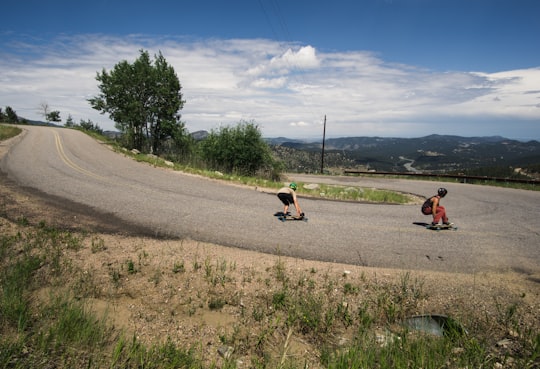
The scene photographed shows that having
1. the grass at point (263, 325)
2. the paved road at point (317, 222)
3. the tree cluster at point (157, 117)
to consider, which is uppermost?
the tree cluster at point (157, 117)

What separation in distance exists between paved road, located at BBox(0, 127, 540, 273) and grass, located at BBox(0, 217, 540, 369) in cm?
128

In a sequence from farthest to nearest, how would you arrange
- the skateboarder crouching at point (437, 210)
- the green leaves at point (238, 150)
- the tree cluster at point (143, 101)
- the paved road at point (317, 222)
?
the tree cluster at point (143, 101) < the green leaves at point (238, 150) < the skateboarder crouching at point (437, 210) < the paved road at point (317, 222)

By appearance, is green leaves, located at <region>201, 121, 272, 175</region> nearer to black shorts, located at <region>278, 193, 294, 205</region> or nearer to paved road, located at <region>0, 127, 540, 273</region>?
paved road, located at <region>0, 127, 540, 273</region>

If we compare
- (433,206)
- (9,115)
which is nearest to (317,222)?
(433,206)

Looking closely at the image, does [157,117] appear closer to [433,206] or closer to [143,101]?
[143,101]

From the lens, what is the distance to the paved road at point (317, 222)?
669 centimetres

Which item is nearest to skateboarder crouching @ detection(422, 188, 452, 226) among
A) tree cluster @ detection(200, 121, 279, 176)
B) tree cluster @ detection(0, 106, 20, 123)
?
tree cluster @ detection(200, 121, 279, 176)

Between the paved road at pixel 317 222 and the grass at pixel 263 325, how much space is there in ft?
4.21

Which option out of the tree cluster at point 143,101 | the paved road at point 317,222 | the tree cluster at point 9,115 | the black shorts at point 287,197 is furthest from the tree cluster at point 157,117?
the tree cluster at point 9,115

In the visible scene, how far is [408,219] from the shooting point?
996cm

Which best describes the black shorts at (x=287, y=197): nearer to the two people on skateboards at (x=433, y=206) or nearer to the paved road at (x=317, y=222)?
the two people on skateboards at (x=433, y=206)

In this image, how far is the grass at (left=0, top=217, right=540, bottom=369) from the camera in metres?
3.38

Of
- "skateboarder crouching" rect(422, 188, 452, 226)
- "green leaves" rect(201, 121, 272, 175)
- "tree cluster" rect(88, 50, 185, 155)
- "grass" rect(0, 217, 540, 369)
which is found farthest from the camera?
"tree cluster" rect(88, 50, 185, 155)

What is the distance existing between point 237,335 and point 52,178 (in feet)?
44.9
